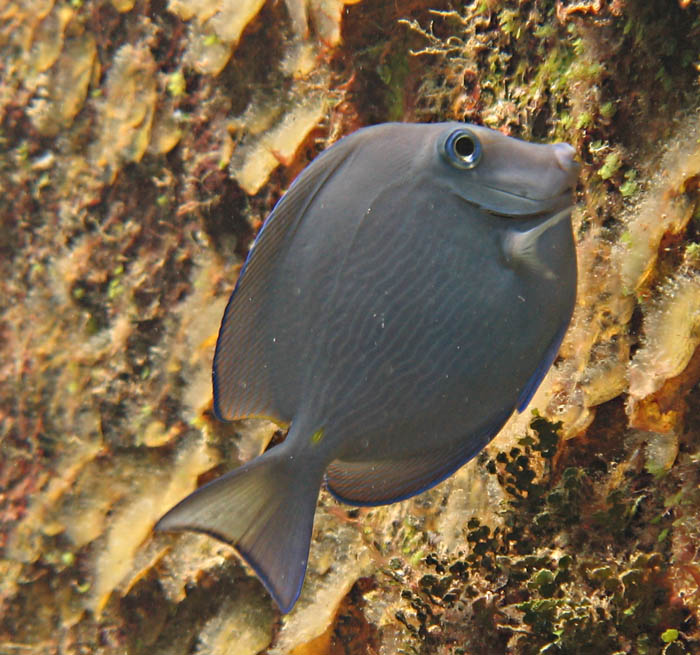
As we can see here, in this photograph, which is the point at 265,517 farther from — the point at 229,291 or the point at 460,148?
the point at 229,291

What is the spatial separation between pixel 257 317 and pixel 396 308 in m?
0.37

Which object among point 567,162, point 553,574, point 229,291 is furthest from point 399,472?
point 229,291

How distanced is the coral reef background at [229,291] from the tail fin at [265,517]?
85cm

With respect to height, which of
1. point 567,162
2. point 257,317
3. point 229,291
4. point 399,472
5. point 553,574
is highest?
point 567,162

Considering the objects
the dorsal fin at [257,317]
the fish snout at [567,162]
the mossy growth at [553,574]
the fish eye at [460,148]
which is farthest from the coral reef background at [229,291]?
the dorsal fin at [257,317]

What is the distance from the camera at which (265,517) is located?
1.36 metres

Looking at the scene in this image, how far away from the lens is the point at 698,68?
5.74 ft

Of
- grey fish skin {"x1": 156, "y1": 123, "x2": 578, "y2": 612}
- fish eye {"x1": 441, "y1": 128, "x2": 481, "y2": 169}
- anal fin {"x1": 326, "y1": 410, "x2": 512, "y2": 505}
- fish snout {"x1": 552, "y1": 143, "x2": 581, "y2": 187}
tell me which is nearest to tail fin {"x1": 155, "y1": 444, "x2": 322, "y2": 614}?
grey fish skin {"x1": 156, "y1": 123, "x2": 578, "y2": 612}

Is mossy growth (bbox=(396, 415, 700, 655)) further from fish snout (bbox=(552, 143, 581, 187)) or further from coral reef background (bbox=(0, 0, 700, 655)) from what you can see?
fish snout (bbox=(552, 143, 581, 187))

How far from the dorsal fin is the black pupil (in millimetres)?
262

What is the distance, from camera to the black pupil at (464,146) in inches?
52.1

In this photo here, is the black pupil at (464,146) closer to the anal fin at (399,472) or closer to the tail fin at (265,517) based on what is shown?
the anal fin at (399,472)

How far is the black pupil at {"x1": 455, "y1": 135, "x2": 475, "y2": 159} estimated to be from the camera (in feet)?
4.34

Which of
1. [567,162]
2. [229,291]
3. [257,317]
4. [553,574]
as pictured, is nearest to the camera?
[567,162]
